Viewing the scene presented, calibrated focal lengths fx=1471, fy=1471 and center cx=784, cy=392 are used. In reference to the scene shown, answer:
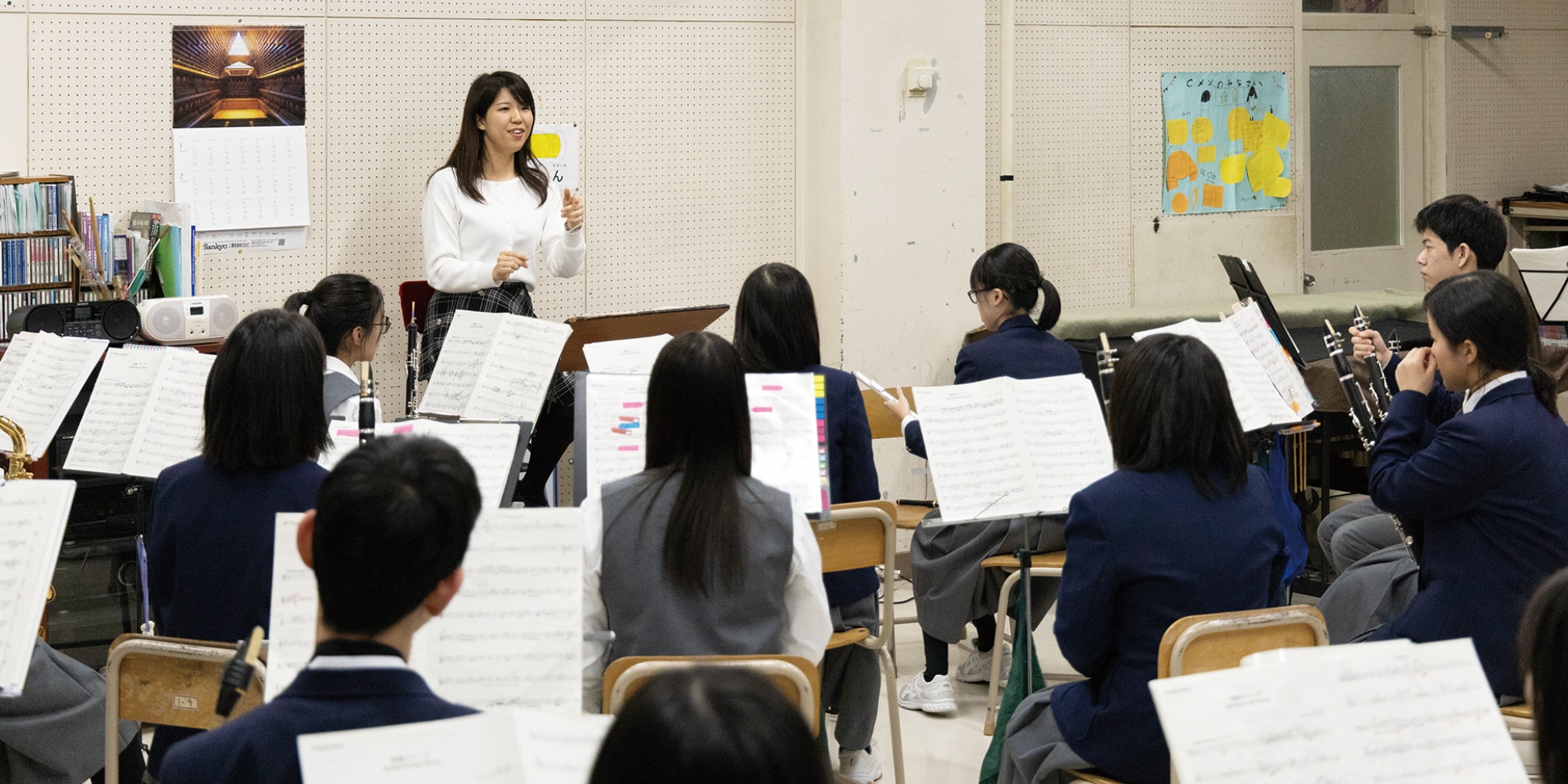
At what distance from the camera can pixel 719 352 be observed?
2.38 metres

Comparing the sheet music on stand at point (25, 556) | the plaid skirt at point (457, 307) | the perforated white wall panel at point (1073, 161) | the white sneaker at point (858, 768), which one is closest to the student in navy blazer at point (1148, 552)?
the white sneaker at point (858, 768)

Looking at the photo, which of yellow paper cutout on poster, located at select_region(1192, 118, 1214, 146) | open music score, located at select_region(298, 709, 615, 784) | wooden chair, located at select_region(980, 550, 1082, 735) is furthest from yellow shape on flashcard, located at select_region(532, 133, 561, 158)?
open music score, located at select_region(298, 709, 615, 784)

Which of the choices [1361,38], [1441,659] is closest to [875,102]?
[1361,38]

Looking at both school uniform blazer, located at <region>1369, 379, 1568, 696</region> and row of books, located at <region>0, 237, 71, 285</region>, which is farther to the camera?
row of books, located at <region>0, 237, 71, 285</region>

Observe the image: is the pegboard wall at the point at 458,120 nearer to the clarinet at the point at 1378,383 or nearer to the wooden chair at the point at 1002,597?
the wooden chair at the point at 1002,597

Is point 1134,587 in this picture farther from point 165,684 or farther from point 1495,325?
point 165,684

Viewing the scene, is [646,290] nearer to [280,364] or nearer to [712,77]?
[712,77]

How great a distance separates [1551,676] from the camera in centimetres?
130

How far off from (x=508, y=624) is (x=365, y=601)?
470 mm

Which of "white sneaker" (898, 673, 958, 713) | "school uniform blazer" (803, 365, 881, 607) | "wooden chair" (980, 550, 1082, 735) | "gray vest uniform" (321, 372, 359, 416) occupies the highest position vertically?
"gray vest uniform" (321, 372, 359, 416)

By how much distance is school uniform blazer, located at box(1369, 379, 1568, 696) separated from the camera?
8.95 feet

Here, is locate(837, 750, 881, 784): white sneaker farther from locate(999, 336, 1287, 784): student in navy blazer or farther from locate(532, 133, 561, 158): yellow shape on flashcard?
locate(532, 133, 561, 158): yellow shape on flashcard

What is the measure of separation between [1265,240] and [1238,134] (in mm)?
475

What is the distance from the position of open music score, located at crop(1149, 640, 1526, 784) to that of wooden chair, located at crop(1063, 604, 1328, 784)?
65 cm
